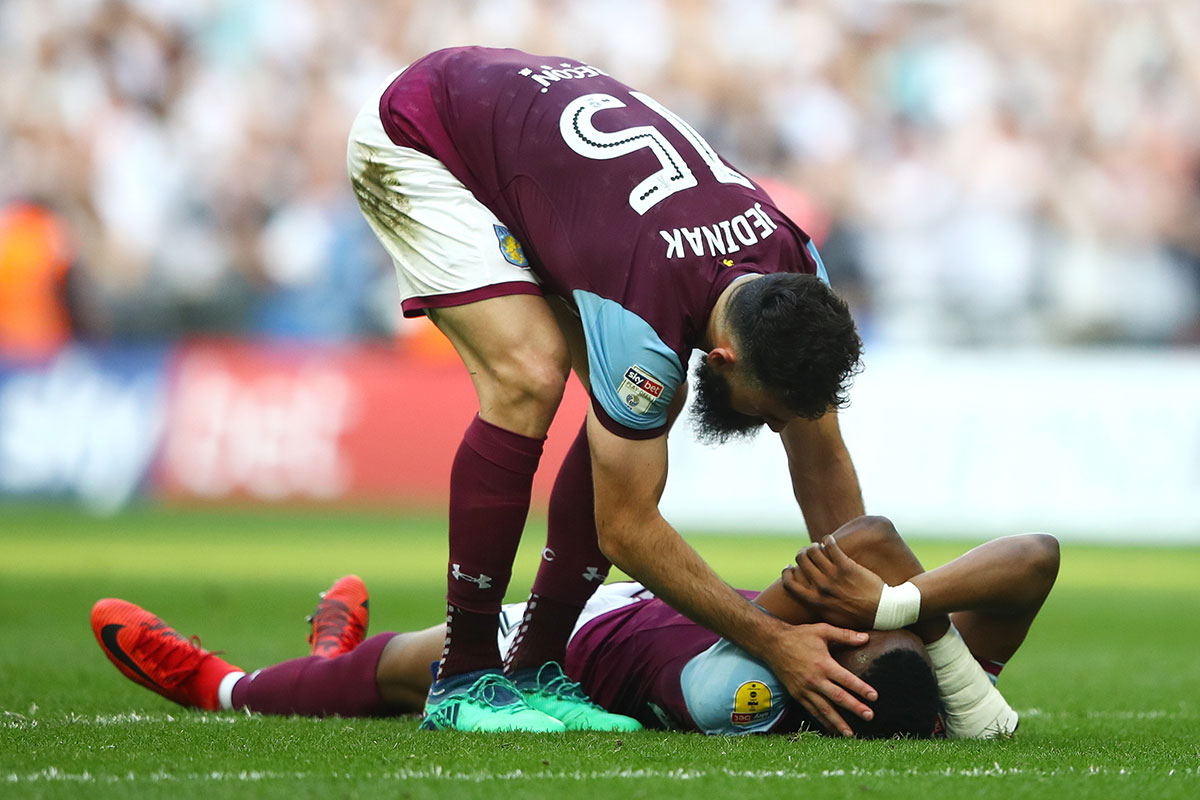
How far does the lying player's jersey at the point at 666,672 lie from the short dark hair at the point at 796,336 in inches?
26.4

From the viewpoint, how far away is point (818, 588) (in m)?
3.68

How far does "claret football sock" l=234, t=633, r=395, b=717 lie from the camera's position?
4273mm

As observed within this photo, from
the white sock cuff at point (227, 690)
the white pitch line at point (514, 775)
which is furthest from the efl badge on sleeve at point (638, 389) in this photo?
the white sock cuff at point (227, 690)

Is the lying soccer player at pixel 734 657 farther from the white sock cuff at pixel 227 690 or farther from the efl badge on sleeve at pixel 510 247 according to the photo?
the efl badge on sleeve at pixel 510 247

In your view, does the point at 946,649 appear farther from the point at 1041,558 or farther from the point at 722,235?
the point at 722,235

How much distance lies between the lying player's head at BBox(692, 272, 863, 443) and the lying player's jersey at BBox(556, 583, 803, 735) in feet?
2.14

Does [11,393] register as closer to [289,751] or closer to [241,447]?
[241,447]

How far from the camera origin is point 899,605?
3613 mm

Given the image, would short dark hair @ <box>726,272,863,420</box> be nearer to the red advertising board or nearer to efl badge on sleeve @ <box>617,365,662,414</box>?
efl badge on sleeve @ <box>617,365,662,414</box>

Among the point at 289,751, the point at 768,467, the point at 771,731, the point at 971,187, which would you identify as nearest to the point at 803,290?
the point at 771,731

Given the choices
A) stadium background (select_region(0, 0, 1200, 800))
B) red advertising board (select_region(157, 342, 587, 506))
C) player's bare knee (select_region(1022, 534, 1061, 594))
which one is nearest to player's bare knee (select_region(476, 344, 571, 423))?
player's bare knee (select_region(1022, 534, 1061, 594))

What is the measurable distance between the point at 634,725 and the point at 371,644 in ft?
2.63

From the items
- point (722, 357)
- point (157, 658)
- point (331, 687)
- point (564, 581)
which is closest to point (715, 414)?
point (722, 357)

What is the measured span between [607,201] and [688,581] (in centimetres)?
95
